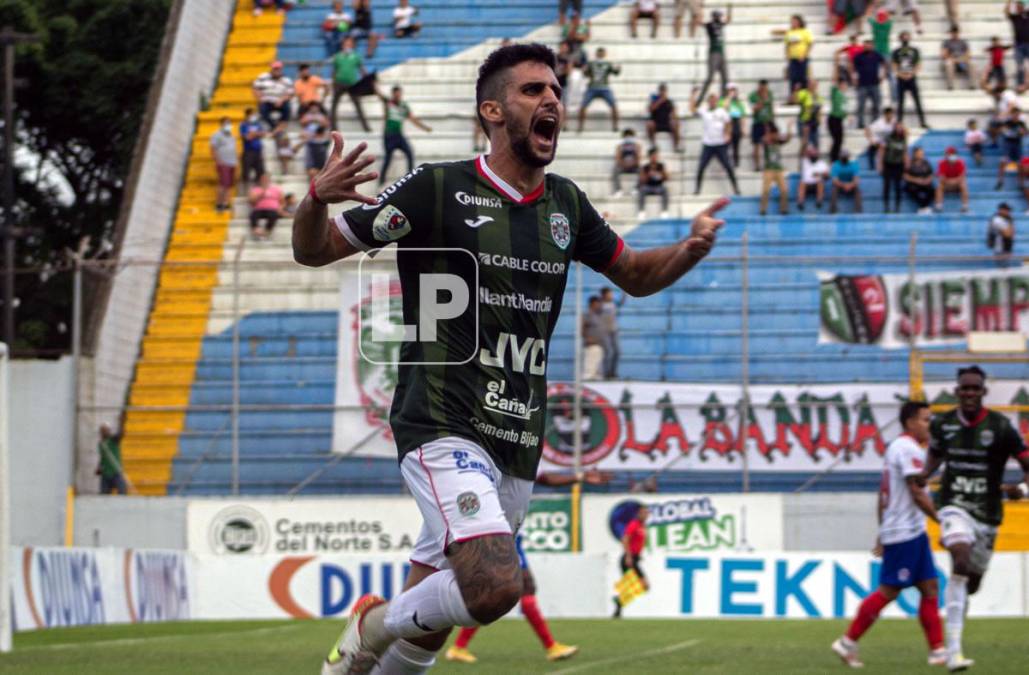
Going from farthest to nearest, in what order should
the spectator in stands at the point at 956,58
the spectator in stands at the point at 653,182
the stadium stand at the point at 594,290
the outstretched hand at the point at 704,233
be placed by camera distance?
the spectator in stands at the point at 956,58 < the spectator in stands at the point at 653,182 < the stadium stand at the point at 594,290 < the outstretched hand at the point at 704,233

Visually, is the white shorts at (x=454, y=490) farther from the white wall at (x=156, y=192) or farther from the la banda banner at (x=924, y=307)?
the white wall at (x=156, y=192)

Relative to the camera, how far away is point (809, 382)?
27.6 metres

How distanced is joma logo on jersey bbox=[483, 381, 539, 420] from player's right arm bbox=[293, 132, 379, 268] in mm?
722

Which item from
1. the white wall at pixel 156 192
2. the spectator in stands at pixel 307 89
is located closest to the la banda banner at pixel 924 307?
the white wall at pixel 156 192

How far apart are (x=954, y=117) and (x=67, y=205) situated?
23.6m

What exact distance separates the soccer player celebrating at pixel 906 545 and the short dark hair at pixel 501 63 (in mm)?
8208

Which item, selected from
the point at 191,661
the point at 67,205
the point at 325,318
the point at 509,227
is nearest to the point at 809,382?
the point at 325,318

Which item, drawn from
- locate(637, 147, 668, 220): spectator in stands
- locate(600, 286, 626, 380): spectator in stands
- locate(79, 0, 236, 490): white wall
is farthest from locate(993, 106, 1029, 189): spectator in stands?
locate(79, 0, 236, 490): white wall

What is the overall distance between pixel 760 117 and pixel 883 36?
312cm

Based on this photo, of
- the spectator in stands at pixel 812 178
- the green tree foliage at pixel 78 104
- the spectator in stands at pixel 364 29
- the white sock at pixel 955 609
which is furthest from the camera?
Result: the green tree foliage at pixel 78 104

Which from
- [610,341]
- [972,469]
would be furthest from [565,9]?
[972,469]

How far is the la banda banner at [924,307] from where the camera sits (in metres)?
26.1

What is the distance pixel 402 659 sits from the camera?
7.16 metres

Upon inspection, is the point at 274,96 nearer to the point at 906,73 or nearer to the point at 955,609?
the point at 906,73
